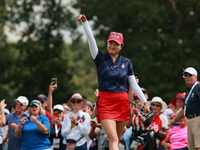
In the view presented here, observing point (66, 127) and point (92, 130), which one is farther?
point (92, 130)

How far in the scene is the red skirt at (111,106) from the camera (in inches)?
286

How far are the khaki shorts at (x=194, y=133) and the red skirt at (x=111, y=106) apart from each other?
9.31 ft

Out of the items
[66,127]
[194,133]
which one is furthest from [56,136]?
[194,133]

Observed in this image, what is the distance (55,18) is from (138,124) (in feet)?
96.9

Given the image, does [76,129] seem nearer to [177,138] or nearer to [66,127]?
[66,127]

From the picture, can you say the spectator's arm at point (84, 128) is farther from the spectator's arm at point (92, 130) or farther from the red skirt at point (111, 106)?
the red skirt at point (111, 106)

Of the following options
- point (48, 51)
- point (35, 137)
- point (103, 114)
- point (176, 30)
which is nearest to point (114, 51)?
point (103, 114)

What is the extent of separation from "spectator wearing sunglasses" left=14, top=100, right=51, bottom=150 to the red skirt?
3387mm

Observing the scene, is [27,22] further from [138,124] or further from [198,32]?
[138,124]

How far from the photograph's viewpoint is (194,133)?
32.2 feet

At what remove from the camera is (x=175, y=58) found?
3316cm

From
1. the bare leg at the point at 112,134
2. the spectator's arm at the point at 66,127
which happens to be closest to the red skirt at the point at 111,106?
the bare leg at the point at 112,134

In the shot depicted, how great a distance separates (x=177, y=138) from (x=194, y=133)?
1.12m

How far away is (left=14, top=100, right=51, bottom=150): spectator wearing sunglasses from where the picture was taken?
1045 cm
